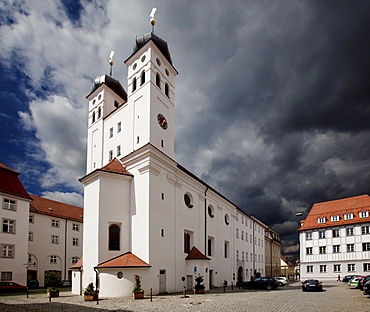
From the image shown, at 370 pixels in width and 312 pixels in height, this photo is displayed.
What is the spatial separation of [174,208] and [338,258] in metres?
31.8

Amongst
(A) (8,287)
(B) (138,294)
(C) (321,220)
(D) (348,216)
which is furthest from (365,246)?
(A) (8,287)

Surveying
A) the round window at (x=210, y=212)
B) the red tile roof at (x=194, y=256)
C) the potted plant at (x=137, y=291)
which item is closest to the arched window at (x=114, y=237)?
the potted plant at (x=137, y=291)

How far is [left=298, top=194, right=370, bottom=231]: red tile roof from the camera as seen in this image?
4729 centimetres

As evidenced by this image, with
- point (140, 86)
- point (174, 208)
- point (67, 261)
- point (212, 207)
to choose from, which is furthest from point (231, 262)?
point (140, 86)

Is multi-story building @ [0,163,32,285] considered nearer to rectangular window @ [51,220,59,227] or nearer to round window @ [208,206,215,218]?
rectangular window @ [51,220,59,227]

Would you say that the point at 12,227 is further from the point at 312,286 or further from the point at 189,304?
the point at 312,286

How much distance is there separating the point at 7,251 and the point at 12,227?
246cm

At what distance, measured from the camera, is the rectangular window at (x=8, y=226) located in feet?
106

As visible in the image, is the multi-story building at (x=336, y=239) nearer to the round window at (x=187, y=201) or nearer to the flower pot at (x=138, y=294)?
the round window at (x=187, y=201)

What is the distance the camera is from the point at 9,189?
110 feet

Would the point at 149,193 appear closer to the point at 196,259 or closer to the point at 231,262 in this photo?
the point at 196,259

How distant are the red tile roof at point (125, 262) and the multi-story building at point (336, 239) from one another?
117ft

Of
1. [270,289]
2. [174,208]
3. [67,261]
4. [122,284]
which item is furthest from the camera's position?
[67,261]

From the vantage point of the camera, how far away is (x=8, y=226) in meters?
32.8
